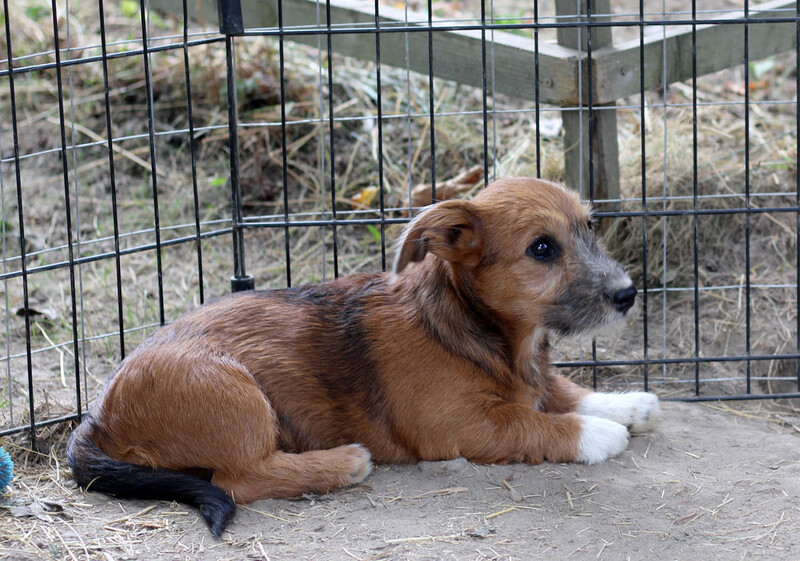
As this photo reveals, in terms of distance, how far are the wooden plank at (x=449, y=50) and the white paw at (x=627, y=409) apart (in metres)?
2.04

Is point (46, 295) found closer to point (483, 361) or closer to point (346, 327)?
point (346, 327)

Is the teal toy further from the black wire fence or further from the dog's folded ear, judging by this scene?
the dog's folded ear

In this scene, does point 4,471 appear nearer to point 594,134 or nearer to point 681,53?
point 594,134

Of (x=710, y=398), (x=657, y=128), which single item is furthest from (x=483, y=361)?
(x=657, y=128)

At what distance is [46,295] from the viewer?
6.96 m

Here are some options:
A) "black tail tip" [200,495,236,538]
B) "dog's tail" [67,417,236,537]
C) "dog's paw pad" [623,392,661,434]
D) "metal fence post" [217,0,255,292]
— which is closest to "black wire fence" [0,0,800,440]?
"metal fence post" [217,0,255,292]

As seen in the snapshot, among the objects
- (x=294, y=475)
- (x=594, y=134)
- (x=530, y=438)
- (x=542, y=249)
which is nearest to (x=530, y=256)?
(x=542, y=249)

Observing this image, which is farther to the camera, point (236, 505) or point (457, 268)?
point (457, 268)

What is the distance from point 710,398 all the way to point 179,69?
5428mm

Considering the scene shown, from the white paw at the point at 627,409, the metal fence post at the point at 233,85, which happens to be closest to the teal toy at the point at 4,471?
the metal fence post at the point at 233,85

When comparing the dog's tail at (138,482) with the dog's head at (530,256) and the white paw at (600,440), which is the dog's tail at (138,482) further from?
the white paw at (600,440)

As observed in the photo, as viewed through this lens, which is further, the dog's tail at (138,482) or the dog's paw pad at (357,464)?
the dog's paw pad at (357,464)

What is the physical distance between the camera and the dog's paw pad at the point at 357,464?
4.43m

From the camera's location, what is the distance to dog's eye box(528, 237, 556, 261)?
4.46 m
